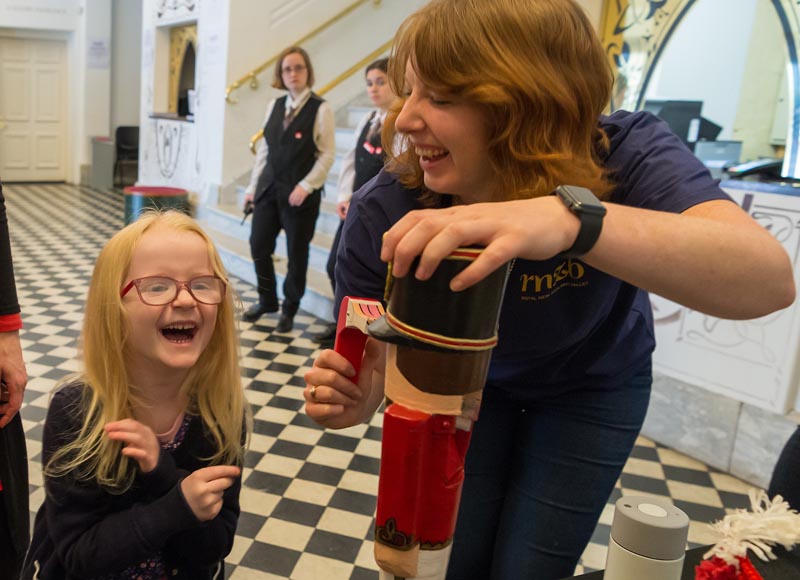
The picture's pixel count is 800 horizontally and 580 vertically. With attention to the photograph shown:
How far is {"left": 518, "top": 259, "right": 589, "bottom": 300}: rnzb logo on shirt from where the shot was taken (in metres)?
1.13

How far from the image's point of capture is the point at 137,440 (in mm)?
1173

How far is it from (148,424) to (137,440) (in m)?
0.23

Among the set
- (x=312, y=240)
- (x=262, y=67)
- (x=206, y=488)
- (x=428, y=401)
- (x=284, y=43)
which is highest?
(x=284, y=43)

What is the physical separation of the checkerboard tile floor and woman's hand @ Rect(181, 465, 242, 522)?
113 cm

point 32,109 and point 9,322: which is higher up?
point 32,109

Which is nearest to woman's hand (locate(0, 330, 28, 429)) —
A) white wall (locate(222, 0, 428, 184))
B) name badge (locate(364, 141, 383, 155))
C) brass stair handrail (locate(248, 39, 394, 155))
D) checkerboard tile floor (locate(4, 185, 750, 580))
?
checkerboard tile floor (locate(4, 185, 750, 580))

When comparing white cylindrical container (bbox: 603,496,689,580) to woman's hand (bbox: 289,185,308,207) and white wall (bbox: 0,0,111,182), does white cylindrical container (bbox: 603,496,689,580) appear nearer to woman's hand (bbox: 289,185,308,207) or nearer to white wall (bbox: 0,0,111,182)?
woman's hand (bbox: 289,185,308,207)

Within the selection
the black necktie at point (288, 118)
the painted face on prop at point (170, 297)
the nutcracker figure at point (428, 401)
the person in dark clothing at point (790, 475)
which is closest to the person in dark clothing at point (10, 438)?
the painted face on prop at point (170, 297)

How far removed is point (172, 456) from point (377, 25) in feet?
22.8

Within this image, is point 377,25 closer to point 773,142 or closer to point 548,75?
point 773,142

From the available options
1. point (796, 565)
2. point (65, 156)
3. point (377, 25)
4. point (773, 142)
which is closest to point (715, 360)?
point (773, 142)

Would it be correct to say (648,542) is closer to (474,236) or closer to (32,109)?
(474,236)

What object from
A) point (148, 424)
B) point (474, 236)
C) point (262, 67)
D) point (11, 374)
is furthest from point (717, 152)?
point (262, 67)

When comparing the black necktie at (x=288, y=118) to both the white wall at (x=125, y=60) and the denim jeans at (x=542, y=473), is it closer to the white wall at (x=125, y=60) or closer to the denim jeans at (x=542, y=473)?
the denim jeans at (x=542, y=473)
